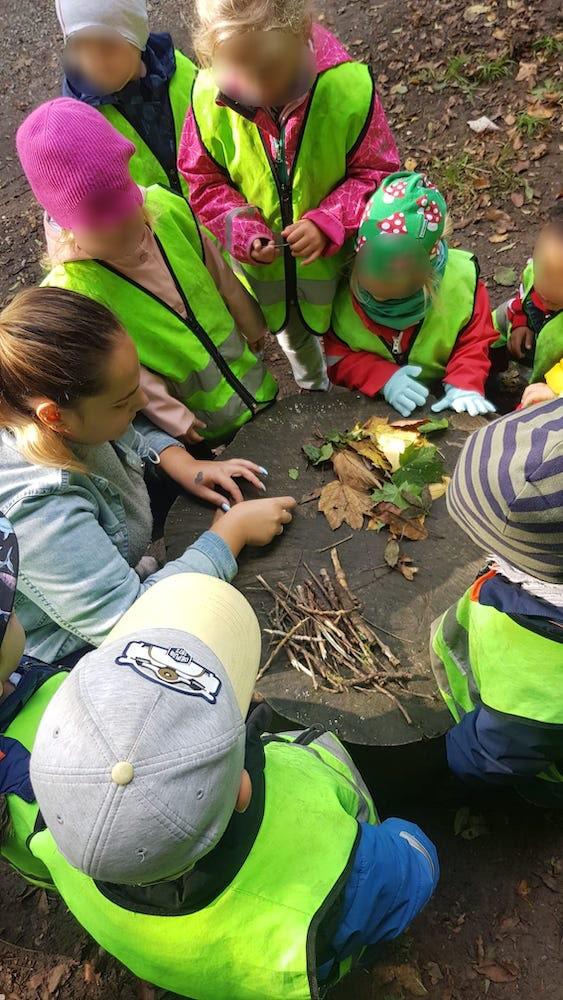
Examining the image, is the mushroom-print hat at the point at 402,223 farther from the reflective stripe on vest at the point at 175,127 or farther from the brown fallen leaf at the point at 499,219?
the brown fallen leaf at the point at 499,219

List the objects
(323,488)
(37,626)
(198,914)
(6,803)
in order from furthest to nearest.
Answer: (323,488), (37,626), (6,803), (198,914)

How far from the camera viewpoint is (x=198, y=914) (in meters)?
1.55

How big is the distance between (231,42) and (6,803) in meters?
2.88

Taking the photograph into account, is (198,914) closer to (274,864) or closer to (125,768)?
(274,864)

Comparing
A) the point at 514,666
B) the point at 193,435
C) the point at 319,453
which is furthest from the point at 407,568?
the point at 193,435

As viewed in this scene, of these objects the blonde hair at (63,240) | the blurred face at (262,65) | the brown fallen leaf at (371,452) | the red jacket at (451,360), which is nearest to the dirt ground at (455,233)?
the brown fallen leaf at (371,452)

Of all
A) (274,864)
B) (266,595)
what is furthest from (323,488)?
(274,864)

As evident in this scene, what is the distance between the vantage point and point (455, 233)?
586 cm

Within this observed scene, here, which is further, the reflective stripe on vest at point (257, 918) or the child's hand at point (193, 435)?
the child's hand at point (193, 435)

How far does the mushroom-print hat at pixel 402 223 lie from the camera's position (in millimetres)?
2992

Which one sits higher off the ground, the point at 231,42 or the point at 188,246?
the point at 231,42

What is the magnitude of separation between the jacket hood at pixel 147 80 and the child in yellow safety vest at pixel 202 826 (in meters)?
3.03

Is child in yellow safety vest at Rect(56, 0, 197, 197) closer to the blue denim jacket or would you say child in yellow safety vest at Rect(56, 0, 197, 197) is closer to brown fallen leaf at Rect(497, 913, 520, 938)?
the blue denim jacket

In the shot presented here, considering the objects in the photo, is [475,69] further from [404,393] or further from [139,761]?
[139,761]
